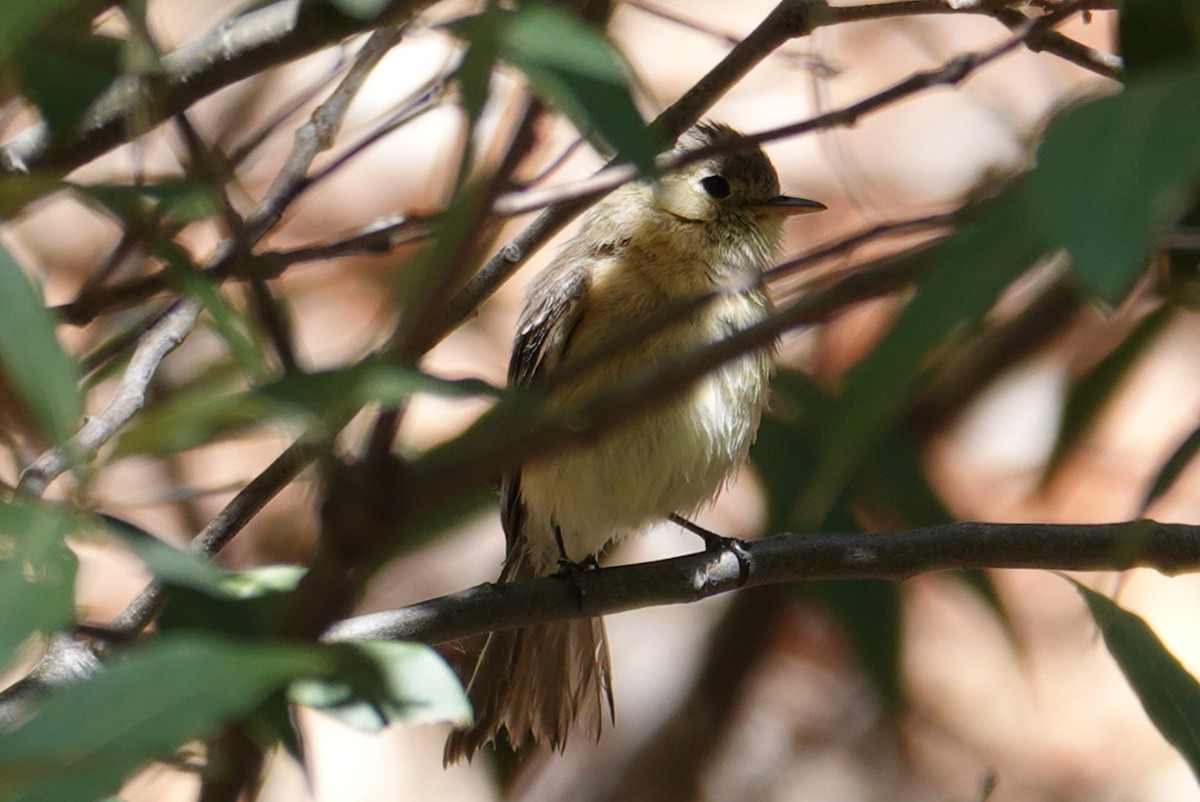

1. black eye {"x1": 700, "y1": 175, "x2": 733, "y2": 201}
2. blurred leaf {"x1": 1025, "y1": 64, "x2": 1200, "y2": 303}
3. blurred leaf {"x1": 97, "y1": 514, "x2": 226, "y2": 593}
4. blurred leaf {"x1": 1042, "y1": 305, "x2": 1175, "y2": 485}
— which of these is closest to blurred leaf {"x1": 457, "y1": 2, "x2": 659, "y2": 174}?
blurred leaf {"x1": 1025, "y1": 64, "x2": 1200, "y2": 303}

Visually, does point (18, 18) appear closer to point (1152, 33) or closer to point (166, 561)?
point (166, 561)

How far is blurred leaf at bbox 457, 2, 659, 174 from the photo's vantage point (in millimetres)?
1372

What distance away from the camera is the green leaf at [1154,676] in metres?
2.01

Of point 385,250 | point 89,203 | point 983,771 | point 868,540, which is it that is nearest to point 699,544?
point 983,771

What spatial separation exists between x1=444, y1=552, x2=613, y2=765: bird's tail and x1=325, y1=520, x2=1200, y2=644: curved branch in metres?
1.00

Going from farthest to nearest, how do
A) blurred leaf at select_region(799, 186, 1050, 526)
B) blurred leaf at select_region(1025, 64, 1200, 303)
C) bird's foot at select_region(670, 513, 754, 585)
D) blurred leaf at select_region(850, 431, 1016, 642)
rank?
blurred leaf at select_region(850, 431, 1016, 642)
bird's foot at select_region(670, 513, 754, 585)
blurred leaf at select_region(799, 186, 1050, 526)
blurred leaf at select_region(1025, 64, 1200, 303)

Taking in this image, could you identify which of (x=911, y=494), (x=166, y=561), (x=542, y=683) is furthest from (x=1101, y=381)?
(x=166, y=561)

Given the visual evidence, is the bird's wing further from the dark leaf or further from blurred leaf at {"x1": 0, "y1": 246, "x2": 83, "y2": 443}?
blurred leaf at {"x1": 0, "y1": 246, "x2": 83, "y2": 443}

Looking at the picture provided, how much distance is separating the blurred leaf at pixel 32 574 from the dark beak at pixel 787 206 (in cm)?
283

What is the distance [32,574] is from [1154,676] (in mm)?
1471

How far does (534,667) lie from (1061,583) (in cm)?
267

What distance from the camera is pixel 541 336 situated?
350 cm

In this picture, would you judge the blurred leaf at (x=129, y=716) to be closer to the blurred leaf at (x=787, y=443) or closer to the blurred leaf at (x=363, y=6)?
the blurred leaf at (x=363, y=6)

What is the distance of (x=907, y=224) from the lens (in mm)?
1505
